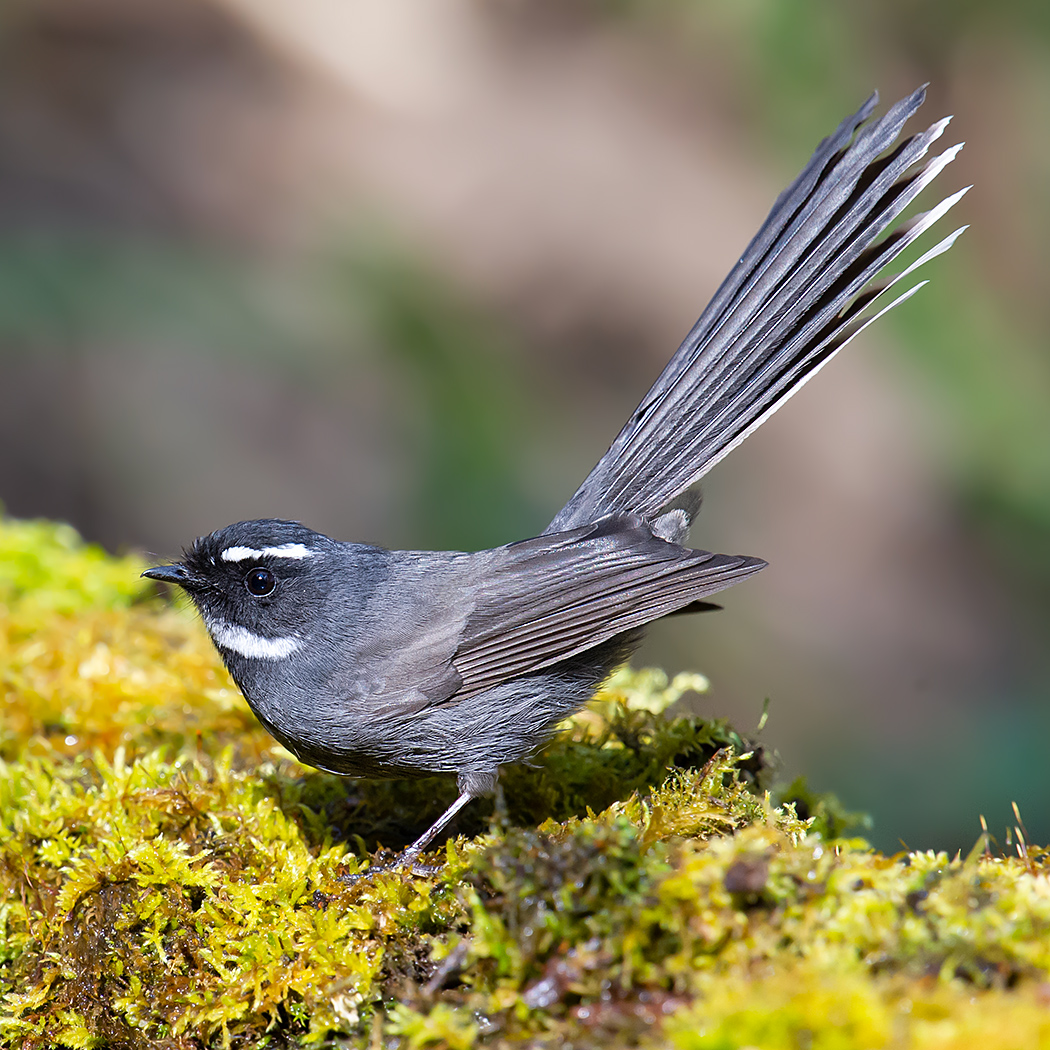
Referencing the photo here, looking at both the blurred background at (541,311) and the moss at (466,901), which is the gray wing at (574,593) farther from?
the blurred background at (541,311)

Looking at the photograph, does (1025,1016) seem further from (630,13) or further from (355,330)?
(630,13)

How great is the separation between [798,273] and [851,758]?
18.9 ft

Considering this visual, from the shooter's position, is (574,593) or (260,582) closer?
(574,593)

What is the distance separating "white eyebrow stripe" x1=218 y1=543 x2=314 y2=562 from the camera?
376cm

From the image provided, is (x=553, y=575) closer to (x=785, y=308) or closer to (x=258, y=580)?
(x=258, y=580)

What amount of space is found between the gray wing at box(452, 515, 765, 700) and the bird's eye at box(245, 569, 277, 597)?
0.79 metres

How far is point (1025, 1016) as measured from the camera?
171 centimetres

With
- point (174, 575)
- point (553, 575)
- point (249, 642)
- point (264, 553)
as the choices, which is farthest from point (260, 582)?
point (553, 575)

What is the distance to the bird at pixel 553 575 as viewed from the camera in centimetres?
346

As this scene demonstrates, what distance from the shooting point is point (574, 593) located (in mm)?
3551

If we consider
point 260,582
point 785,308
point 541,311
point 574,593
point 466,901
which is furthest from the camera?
point 541,311

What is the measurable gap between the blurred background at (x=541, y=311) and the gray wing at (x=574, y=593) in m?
3.96

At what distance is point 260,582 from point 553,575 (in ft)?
3.68

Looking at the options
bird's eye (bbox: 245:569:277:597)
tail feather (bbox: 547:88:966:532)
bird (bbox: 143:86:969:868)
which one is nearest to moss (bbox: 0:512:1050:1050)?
bird (bbox: 143:86:969:868)
